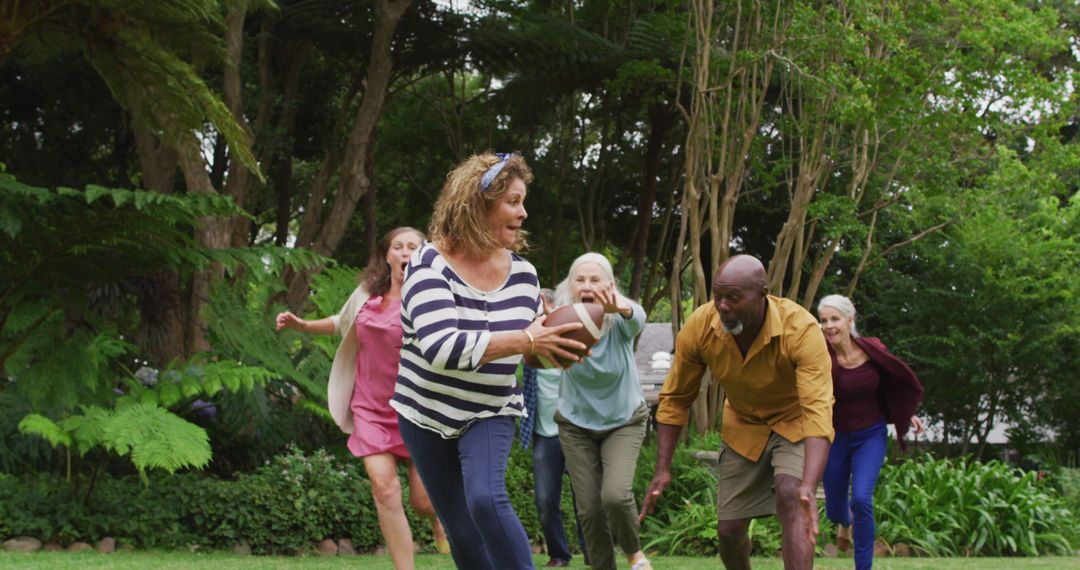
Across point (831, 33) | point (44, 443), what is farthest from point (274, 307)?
point (831, 33)

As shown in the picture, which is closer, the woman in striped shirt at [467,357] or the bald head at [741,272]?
the woman in striped shirt at [467,357]

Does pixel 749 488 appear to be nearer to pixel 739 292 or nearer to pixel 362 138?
pixel 739 292

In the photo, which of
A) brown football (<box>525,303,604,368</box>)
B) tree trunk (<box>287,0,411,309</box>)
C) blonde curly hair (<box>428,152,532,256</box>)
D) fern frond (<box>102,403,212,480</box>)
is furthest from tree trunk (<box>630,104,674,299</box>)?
brown football (<box>525,303,604,368</box>)

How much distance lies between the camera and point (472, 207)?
14.4 feet

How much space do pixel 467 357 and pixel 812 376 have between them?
6.85ft

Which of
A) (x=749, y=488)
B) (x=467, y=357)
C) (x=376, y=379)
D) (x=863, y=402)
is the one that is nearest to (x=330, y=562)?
(x=376, y=379)

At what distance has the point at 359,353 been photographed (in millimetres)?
7145

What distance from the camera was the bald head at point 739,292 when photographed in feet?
17.5

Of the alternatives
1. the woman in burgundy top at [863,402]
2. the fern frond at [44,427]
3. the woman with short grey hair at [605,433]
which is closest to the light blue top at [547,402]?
the woman with short grey hair at [605,433]

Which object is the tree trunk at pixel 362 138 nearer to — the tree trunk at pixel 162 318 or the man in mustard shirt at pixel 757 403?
the tree trunk at pixel 162 318

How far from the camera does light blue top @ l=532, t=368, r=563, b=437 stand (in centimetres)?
859

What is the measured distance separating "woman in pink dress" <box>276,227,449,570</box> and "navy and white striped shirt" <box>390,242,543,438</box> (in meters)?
2.48

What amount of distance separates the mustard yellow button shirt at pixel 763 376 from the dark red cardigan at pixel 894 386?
218cm

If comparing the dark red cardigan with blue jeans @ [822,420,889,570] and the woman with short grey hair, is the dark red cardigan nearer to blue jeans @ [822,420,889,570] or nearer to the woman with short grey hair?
blue jeans @ [822,420,889,570]
